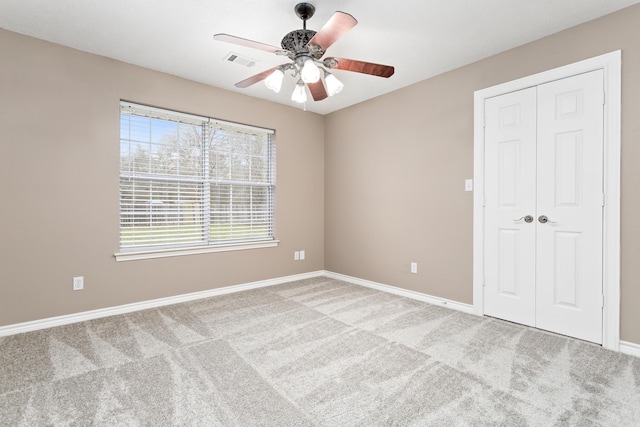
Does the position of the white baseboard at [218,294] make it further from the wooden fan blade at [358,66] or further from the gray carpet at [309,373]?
the wooden fan blade at [358,66]

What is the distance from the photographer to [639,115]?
2.26 m

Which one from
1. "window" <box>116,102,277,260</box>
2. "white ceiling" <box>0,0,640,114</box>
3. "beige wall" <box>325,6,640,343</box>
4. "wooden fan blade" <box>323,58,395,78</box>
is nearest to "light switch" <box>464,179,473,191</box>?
"beige wall" <box>325,6,640,343</box>

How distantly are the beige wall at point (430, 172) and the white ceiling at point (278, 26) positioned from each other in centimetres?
19

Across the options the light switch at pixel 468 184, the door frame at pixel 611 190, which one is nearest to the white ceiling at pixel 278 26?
the door frame at pixel 611 190

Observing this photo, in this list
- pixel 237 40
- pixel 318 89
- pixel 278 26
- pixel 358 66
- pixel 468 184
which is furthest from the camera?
pixel 468 184

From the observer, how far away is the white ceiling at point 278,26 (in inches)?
89.1

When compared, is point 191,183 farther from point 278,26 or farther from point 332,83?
point 332,83

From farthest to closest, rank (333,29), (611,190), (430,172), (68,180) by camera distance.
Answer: (430,172) < (68,180) < (611,190) < (333,29)

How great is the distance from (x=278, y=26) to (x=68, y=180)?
237cm

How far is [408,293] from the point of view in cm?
376

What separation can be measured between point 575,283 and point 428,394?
1716 mm

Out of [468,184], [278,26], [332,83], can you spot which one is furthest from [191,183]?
[468,184]

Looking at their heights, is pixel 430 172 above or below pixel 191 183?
above

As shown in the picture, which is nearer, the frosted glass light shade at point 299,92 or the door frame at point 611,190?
the door frame at point 611,190
